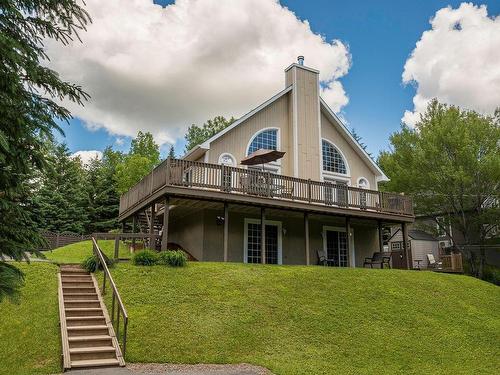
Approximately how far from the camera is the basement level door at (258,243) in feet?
63.6

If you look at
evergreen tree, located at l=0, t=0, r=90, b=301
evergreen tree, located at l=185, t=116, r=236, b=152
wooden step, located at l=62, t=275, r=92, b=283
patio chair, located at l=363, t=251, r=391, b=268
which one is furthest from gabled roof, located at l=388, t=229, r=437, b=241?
evergreen tree, located at l=0, t=0, r=90, b=301

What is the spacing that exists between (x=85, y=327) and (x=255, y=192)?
346 inches

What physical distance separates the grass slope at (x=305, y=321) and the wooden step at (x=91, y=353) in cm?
40

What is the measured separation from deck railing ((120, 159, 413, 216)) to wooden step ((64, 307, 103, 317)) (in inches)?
211

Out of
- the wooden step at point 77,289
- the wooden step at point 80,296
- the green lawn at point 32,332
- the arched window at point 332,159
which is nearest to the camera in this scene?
the green lawn at point 32,332

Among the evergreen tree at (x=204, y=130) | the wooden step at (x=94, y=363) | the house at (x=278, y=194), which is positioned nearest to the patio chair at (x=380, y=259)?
the house at (x=278, y=194)

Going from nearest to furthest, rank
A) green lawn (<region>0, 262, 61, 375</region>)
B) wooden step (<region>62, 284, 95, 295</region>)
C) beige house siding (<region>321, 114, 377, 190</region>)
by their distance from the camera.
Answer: green lawn (<region>0, 262, 61, 375</region>) → wooden step (<region>62, 284, 95, 295</region>) → beige house siding (<region>321, 114, 377, 190</region>)

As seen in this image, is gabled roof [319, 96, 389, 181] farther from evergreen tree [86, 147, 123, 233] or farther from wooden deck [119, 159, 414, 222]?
evergreen tree [86, 147, 123, 233]

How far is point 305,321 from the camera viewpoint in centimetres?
1190

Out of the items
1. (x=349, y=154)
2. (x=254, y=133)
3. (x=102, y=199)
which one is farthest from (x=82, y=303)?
(x=102, y=199)

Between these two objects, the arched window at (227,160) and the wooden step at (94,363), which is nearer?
the wooden step at (94,363)

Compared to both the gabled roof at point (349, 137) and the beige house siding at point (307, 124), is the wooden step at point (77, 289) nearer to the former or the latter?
the beige house siding at point (307, 124)

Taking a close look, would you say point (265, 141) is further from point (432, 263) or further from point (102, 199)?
point (102, 199)

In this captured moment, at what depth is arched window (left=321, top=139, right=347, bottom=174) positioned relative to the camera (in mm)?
23172
